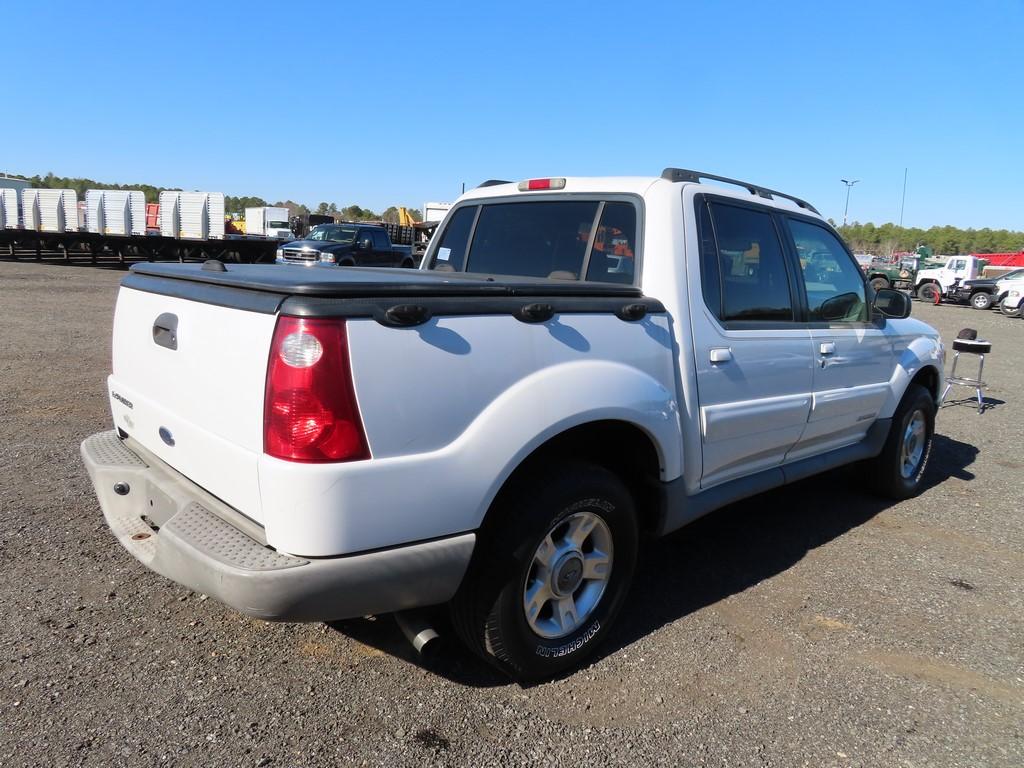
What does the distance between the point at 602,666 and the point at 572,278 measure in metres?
1.74

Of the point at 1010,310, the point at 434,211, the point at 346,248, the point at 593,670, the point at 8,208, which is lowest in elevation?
the point at 593,670

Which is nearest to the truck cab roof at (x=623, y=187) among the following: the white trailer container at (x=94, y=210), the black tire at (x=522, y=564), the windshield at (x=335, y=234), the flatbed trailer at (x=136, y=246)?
the black tire at (x=522, y=564)

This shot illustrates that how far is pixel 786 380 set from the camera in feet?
12.1

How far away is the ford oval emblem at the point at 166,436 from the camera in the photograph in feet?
8.80

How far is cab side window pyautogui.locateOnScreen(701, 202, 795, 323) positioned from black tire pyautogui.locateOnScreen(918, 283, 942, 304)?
32043mm

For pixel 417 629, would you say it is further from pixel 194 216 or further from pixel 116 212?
pixel 116 212

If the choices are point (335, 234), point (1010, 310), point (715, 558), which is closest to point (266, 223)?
point (335, 234)

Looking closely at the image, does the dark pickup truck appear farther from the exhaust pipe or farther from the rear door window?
the exhaust pipe

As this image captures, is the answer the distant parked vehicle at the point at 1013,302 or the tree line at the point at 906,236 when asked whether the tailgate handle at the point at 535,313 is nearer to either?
the distant parked vehicle at the point at 1013,302

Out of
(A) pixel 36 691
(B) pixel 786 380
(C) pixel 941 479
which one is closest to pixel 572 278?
(B) pixel 786 380

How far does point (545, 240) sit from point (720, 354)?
109cm

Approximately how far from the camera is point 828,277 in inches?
169

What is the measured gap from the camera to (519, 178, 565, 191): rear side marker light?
12.2ft

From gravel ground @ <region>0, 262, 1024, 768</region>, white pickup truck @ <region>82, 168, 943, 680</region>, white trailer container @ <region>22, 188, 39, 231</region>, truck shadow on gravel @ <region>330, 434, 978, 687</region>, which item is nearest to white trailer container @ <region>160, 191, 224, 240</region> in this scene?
white trailer container @ <region>22, 188, 39, 231</region>
